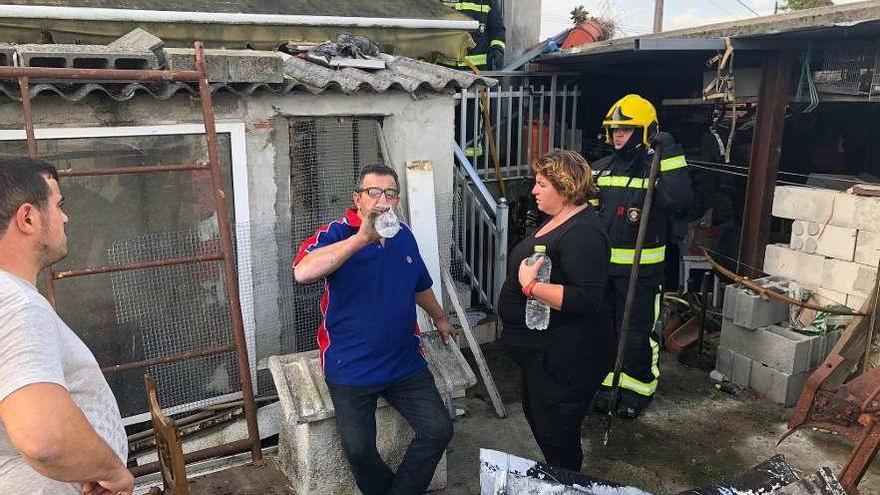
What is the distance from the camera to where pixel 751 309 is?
5.05m

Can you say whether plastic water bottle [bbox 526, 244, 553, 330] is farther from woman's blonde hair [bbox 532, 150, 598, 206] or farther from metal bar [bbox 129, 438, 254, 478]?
metal bar [bbox 129, 438, 254, 478]

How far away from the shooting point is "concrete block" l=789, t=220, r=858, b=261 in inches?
193

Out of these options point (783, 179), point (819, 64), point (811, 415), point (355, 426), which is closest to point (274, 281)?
point (355, 426)

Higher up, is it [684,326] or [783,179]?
[783,179]

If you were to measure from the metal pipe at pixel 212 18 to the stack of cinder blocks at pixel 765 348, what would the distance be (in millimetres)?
3577

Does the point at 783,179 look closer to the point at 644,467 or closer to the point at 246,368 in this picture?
the point at 644,467

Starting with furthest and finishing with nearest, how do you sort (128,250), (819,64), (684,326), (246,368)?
(684,326) → (819,64) → (128,250) → (246,368)

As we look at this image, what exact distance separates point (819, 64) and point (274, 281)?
4.89m

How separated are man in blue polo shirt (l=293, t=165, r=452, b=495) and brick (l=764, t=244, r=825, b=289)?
367 cm

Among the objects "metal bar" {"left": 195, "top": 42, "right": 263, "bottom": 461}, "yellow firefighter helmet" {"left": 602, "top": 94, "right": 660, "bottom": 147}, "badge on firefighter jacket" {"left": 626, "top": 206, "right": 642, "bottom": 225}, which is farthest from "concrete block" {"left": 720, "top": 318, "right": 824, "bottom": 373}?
"metal bar" {"left": 195, "top": 42, "right": 263, "bottom": 461}

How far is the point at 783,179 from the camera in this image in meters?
6.75

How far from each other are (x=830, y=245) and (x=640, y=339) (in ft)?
6.04

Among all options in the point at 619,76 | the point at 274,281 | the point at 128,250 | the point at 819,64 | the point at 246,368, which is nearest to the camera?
the point at 246,368

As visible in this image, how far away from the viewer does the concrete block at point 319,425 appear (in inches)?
128
